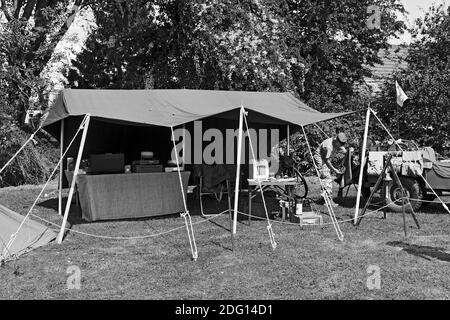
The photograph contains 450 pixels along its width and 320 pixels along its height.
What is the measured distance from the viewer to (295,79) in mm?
15078

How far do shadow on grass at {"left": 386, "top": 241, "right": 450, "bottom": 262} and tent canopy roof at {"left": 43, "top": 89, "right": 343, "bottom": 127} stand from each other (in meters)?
2.19

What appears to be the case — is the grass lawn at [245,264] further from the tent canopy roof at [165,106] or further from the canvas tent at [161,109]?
the tent canopy roof at [165,106]

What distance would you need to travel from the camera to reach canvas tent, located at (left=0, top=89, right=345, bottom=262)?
24.2 feet

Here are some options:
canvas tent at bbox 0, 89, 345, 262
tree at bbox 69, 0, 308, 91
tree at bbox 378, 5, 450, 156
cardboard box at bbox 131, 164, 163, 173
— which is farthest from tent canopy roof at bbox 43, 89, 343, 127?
tree at bbox 378, 5, 450, 156

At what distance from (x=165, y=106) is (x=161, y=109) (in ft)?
0.71

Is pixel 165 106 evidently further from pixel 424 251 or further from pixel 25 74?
pixel 25 74

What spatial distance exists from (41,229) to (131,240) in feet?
3.63

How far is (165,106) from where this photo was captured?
8.49 meters

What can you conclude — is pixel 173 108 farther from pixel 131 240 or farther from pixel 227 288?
pixel 227 288

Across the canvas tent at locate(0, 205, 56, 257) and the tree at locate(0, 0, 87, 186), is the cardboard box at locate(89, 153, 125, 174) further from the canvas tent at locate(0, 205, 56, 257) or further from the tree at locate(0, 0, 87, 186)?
the tree at locate(0, 0, 87, 186)

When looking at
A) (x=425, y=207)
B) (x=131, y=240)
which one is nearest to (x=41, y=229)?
(x=131, y=240)

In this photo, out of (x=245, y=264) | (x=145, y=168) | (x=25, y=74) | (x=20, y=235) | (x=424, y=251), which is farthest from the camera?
(x=25, y=74)

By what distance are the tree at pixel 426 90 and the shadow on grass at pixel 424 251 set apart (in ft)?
24.6

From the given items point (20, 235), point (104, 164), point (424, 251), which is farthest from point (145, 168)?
point (424, 251)
